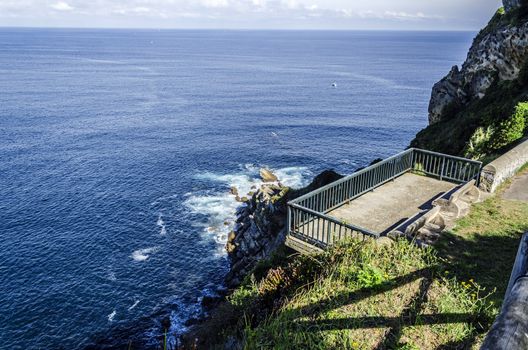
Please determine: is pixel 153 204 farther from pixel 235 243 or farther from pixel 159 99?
pixel 159 99

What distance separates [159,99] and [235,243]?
68.0 metres

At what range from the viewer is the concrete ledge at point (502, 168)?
15.5 metres

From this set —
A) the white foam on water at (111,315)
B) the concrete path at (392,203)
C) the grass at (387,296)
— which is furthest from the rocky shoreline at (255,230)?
the grass at (387,296)

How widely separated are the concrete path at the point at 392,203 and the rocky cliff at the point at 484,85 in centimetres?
1649

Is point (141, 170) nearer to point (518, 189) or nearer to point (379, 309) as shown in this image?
point (518, 189)

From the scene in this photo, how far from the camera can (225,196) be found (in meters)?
53.3

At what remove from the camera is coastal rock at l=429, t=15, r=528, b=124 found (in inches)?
1507

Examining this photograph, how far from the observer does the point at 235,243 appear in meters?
43.3

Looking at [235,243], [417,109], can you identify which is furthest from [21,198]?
[417,109]

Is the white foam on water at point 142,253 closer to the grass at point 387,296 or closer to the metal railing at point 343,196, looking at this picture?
the metal railing at point 343,196

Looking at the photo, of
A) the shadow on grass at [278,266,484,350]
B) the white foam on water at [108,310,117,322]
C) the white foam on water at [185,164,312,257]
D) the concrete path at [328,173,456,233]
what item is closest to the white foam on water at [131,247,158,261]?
the white foam on water at [185,164,312,257]

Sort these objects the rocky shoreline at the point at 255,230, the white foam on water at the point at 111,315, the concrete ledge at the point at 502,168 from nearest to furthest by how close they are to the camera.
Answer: the concrete ledge at the point at 502,168, the white foam on water at the point at 111,315, the rocky shoreline at the point at 255,230

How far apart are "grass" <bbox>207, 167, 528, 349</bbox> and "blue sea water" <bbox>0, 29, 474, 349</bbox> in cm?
2388

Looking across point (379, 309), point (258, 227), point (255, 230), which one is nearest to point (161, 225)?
point (255, 230)
